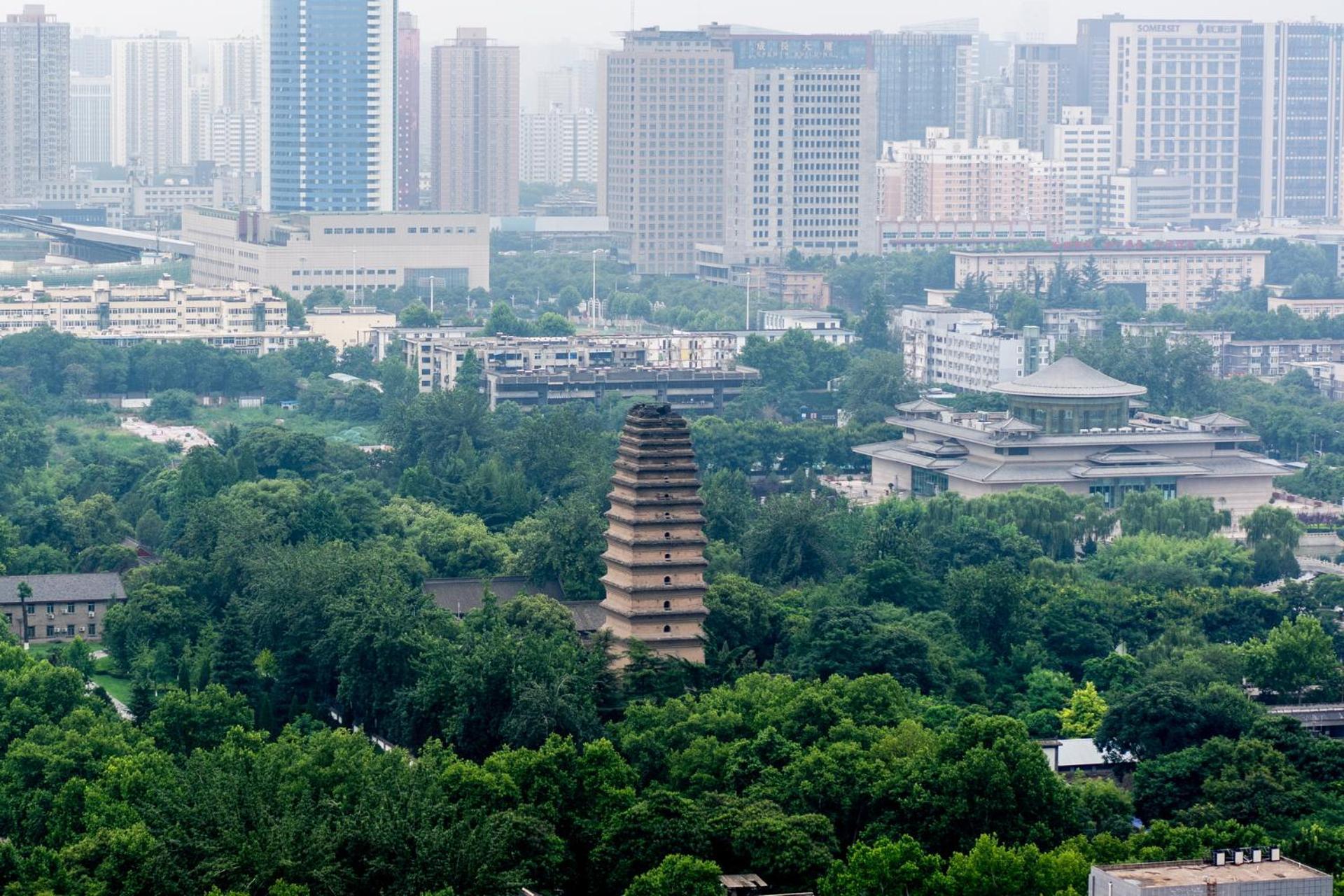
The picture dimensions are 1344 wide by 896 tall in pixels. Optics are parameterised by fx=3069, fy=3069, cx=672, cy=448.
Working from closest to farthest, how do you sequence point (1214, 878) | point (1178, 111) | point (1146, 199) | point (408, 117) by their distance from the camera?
point (1214, 878)
point (1146, 199)
point (1178, 111)
point (408, 117)

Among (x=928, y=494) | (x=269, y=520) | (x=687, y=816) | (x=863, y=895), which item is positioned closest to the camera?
(x=863, y=895)

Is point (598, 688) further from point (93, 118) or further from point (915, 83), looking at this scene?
point (93, 118)

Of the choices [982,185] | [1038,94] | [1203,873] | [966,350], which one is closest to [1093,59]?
[1038,94]

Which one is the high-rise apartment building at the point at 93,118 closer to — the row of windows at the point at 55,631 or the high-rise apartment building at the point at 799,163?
the high-rise apartment building at the point at 799,163

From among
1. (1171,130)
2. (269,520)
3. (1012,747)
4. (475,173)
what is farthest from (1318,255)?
(1012,747)

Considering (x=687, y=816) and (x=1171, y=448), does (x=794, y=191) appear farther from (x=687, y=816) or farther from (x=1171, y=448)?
(x=687, y=816)

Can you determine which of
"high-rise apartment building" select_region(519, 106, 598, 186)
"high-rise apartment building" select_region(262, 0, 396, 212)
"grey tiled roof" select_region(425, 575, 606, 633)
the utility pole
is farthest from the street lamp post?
"high-rise apartment building" select_region(519, 106, 598, 186)
